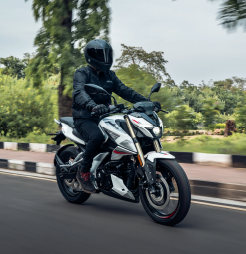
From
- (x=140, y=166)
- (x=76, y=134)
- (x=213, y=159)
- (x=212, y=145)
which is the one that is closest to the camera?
(x=140, y=166)

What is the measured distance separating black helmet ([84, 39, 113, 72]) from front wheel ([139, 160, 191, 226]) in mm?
1413

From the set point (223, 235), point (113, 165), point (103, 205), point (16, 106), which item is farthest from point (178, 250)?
point (16, 106)

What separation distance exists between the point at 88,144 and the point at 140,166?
749 mm

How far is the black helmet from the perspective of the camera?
462 cm

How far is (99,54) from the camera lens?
15.2 feet

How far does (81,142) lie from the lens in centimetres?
491

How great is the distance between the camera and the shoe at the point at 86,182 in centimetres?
469

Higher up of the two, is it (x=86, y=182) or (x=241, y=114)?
(x=241, y=114)

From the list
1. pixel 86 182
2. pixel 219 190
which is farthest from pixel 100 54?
pixel 219 190

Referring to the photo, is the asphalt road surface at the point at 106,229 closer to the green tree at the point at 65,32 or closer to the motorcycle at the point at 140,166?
the motorcycle at the point at 140,166

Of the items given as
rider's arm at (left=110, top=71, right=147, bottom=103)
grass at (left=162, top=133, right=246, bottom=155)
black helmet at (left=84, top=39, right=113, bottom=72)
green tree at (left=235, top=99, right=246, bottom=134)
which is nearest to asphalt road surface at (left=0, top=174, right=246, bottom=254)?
rider's arm at (left=110, top=71, right=147, bottom=103)

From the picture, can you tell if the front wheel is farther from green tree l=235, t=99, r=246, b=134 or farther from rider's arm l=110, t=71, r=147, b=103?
green tree l=235, t=99, r=246, b=134

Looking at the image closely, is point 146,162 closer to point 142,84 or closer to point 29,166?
point 29,166

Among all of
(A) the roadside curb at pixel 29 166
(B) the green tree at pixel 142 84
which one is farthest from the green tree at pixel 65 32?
(A) the roadside curb at pixel 29 166
